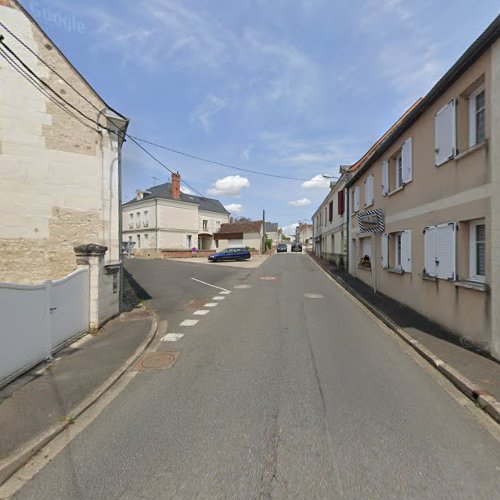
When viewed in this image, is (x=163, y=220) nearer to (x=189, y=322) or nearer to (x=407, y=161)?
(x=189, y=322)

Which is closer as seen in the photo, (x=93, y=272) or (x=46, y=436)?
(x=46, y=436)

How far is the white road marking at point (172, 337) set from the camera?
6267mm

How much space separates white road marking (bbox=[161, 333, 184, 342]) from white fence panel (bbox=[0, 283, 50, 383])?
205 cm

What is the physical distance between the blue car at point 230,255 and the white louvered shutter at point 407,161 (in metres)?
22.7

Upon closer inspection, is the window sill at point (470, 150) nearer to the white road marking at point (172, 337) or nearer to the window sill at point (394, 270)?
the window sill at point (394, 270)

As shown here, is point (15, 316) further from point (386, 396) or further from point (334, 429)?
point (386, 396)

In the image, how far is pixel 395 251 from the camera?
10.1m

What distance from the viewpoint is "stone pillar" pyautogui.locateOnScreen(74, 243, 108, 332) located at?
667 cm

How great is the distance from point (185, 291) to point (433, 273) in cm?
888

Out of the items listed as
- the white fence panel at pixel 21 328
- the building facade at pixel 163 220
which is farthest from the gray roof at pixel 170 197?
the white fence panel at pixel 21 328

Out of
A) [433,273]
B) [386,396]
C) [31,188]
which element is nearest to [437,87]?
[433,273]

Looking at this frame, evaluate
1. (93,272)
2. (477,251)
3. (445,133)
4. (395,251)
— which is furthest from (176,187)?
(477,251)

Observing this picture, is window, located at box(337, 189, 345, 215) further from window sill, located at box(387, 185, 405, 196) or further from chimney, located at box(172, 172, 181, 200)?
chimney, located at box(172, 172, 181, 200)

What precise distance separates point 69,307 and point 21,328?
150 cm
